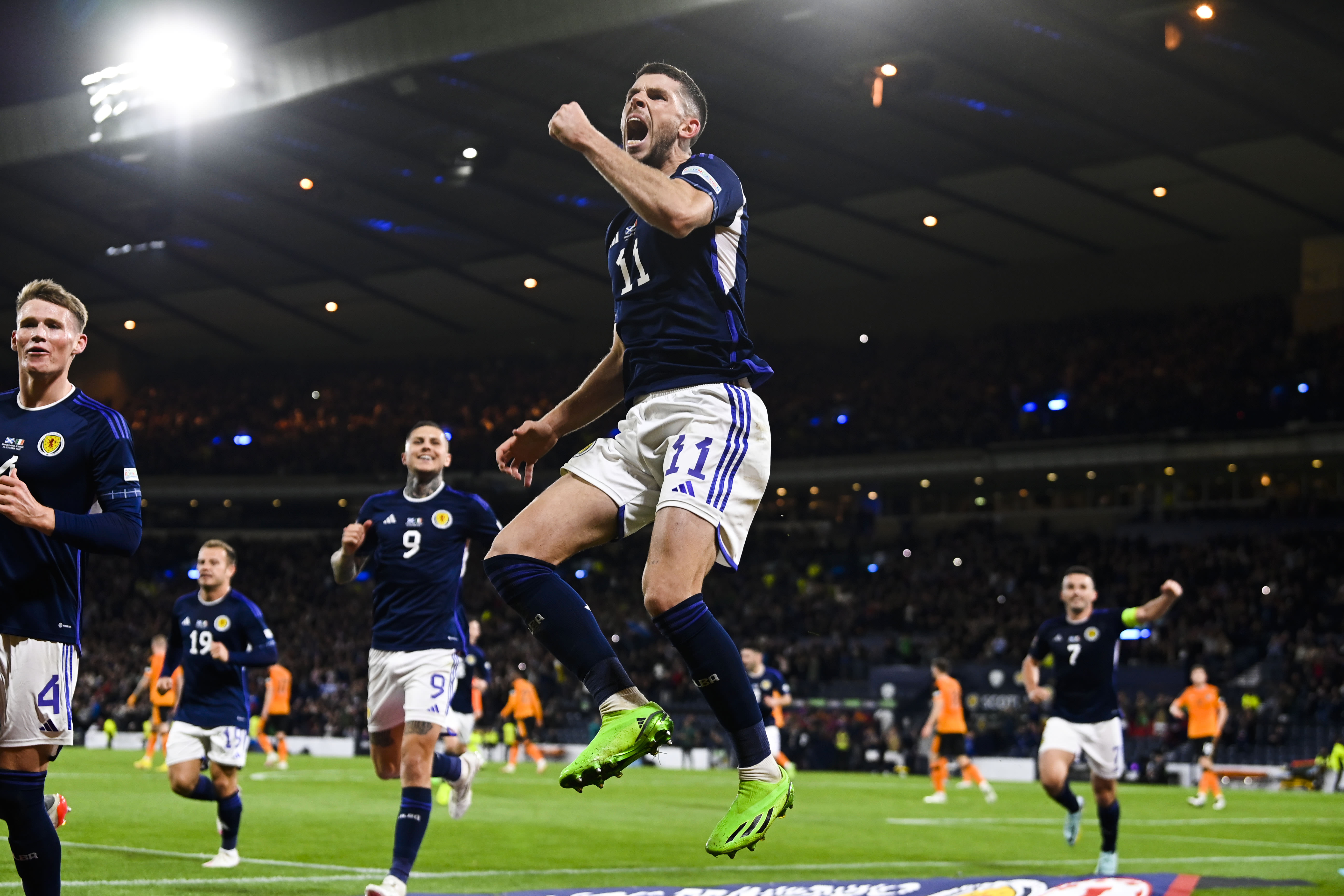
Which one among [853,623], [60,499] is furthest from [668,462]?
[853,623]

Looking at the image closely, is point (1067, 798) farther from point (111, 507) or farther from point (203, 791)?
point (111, 507)

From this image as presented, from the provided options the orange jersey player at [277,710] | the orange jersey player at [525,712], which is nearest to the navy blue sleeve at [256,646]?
the orange jersey player at [277,710]

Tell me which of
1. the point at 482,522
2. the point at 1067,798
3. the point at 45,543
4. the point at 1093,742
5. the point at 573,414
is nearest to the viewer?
the point at 573,414

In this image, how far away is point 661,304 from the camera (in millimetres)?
4930

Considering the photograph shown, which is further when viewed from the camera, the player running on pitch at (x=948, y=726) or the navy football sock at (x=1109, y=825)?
the player running on pitch at (x=948, y=726)

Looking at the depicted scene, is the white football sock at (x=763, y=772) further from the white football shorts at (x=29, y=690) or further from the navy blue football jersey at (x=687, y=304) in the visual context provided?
the white football shorts at (x=29, y=690)

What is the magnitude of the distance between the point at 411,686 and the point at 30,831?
352 cm

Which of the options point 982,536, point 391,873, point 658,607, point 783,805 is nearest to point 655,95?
point 658,607

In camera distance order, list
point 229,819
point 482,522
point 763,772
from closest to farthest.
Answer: point 763,772
point 482,522
point 229,819

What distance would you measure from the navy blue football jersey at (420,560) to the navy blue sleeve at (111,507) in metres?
3.41

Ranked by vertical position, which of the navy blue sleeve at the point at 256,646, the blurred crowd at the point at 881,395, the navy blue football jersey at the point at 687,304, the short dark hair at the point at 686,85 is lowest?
the navy blue sleeve at the point at 256,646

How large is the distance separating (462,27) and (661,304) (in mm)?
22390

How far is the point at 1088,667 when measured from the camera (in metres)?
12.2

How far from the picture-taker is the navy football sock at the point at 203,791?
10.5 m
